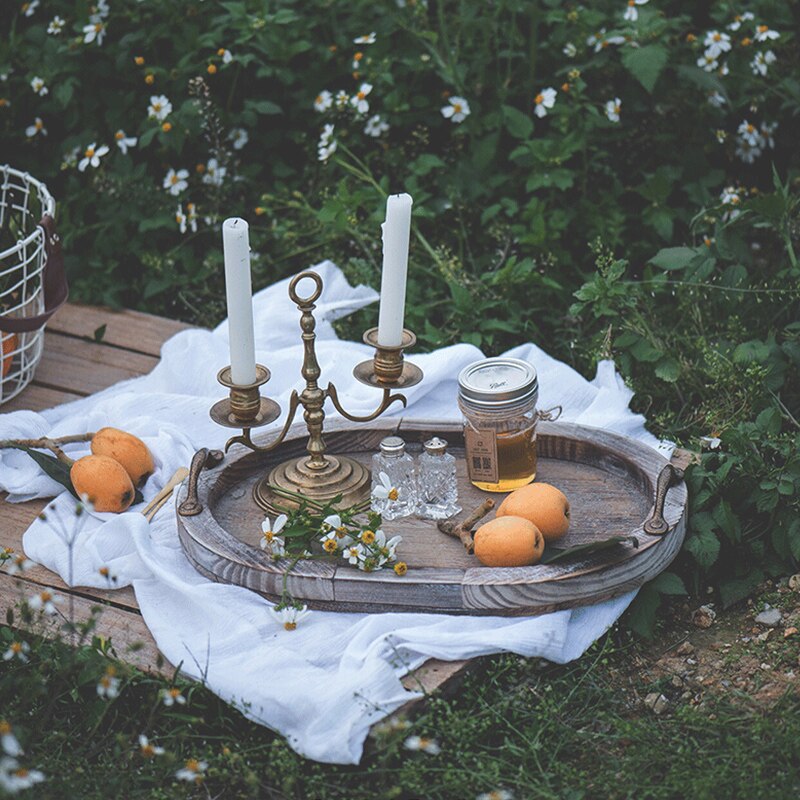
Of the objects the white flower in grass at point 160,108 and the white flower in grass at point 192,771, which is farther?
the white flower in grass at point 160,108

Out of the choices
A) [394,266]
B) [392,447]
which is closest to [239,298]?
[394,266]

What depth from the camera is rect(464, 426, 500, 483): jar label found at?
8.52 ft

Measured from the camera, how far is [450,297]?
12.0ft

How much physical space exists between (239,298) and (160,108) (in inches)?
68.3

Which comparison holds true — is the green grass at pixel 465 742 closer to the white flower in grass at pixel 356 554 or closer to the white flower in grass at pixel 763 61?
the white flower in grass at pixel 356 554

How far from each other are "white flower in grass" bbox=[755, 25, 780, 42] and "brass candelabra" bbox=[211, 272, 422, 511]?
195cm

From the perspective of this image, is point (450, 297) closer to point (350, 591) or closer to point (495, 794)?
point (350, 591)

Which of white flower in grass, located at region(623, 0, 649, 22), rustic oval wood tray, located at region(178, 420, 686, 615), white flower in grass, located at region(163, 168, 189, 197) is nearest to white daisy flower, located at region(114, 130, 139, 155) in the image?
white flower in grass, located at region(163, 168, 189, 197)

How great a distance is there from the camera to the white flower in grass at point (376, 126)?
12.8ft

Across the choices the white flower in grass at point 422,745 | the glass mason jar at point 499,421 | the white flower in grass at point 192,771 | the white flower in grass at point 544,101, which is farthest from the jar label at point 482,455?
the white flower in grass at point 544,101

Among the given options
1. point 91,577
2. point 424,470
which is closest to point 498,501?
point 424,470

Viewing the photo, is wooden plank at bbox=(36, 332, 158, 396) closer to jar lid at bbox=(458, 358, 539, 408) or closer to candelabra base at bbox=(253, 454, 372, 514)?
candelabra base at bbox=(253, 454, 372, 514)

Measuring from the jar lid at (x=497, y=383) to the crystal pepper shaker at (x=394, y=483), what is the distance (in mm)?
184

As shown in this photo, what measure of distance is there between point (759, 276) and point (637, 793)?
5.79 ft
